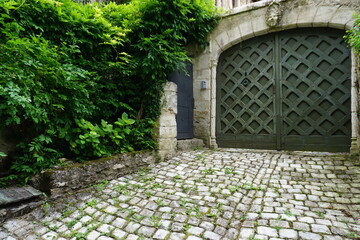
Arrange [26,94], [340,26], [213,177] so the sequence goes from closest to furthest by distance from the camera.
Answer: [26,94] < [213,177] < [340,26]

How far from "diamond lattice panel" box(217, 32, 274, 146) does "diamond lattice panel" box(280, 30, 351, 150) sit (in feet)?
1.10

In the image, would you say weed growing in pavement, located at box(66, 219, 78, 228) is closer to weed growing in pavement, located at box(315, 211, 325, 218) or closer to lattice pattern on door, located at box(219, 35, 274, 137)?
weed growing in pavement, located at box(315, 211, 325, 218)

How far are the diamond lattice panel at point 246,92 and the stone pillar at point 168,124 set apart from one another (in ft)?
5.02

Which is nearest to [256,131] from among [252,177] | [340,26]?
[252,177]

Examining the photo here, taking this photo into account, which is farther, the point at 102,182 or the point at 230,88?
the point at 230,88

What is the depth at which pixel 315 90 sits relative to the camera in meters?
4.47

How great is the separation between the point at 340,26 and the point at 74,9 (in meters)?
5.15

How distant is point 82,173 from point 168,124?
1998 mm

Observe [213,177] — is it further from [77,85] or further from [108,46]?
[108,46]

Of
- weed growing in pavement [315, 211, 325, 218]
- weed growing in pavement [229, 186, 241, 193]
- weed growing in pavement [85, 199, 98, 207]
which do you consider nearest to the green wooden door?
weed growing in pavement [229, 186, 241, 193]

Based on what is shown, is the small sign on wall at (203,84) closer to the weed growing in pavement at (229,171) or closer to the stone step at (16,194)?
the weed growing in pavement at (229,171)

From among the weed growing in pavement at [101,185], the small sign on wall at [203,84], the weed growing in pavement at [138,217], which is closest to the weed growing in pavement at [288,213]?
the weed growing in pavement at [138,217]

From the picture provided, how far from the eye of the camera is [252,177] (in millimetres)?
3299

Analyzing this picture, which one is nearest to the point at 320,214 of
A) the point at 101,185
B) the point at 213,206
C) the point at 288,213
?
the point at 288,213
